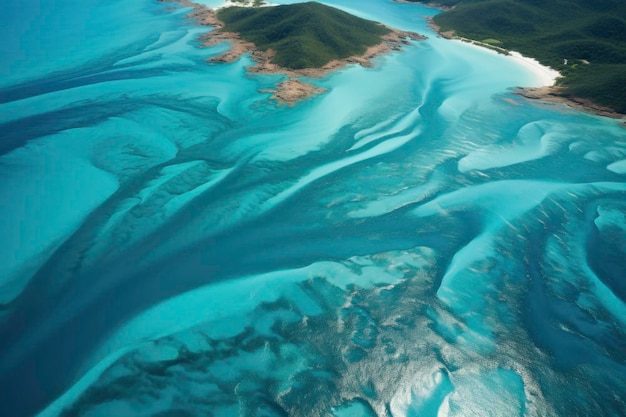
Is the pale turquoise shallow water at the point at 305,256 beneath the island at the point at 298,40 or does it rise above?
beneath

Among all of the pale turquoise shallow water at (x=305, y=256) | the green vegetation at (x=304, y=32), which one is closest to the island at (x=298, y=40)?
the green vegetation at (x=304, y=32)

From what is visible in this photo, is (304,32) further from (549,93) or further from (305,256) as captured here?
(305,256)

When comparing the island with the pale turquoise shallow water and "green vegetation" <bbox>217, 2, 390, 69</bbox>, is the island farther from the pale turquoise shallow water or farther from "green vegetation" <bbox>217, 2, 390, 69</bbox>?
the pale turquoise shallow water

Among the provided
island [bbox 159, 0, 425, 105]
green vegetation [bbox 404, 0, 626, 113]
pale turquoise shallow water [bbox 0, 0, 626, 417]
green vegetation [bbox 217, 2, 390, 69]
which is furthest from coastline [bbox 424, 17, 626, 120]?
green vegetation [bbox 217, 2, 390, 69]

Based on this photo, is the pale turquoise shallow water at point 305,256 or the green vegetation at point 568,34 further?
the green vegetation at point 568,34

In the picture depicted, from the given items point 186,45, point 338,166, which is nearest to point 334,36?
point 186,45

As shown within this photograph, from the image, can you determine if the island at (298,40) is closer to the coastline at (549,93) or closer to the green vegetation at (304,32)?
the green vegetation at (304,32)

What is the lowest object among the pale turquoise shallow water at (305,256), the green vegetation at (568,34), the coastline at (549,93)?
the pale turquoise shallow water at (305,256)

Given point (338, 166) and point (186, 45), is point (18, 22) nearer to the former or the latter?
point (186, 45)
